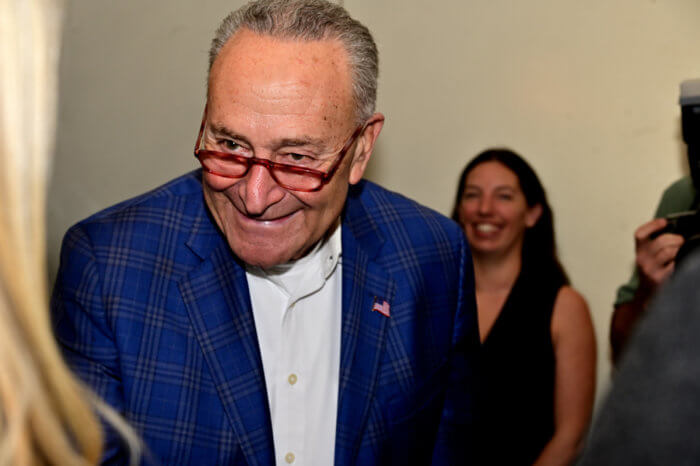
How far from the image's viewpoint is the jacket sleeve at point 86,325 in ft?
4.47

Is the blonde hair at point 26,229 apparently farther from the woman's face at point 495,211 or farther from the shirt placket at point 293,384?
the woman's face at point 495,211

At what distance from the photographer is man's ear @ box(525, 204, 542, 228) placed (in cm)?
266

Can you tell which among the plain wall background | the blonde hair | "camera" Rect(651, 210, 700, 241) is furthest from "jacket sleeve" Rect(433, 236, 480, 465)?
the blonde hair

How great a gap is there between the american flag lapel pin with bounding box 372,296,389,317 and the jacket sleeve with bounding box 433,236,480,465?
20cm

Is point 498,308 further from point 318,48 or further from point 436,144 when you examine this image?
point 318,48

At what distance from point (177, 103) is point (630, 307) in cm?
169

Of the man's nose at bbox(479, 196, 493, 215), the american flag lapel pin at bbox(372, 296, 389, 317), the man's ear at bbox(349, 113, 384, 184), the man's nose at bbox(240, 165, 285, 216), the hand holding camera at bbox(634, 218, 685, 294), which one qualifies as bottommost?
the american flag lapel pin at bbox(372, 296, 389, 317)

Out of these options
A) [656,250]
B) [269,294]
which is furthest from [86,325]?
[656,250]

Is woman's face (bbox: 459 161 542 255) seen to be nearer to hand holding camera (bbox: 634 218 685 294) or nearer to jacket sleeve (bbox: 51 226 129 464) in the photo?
hand holding camera (bbox: 634 218 685 294)

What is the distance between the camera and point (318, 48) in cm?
145

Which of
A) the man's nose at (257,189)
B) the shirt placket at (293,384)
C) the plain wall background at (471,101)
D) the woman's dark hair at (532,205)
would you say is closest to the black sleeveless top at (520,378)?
the woman's dark hair at (532,205)

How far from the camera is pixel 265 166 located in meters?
1.39

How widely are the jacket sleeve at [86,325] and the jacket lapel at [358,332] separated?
430mm

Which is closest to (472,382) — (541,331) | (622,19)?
(541,331)
